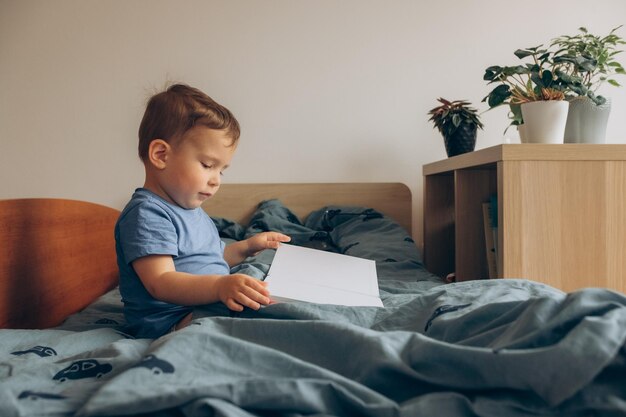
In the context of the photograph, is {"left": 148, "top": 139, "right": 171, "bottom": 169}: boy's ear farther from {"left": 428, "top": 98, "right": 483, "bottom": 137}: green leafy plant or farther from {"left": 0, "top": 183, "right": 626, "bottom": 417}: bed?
{"left": 428, "top": 98, "right": 483, "bottom": 137}: green leafy plant

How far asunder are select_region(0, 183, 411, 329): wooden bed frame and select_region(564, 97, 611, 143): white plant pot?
1.86 ft

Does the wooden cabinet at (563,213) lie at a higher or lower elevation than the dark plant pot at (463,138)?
lower

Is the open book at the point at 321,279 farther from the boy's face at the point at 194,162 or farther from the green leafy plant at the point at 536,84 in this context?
the green leafy plant at the point at 536,84

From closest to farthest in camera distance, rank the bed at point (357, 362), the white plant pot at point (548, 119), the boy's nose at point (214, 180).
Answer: the bed at point (357, 362) → the boy's nose at point (214, 180) → the white plant pot at point (548, 119)

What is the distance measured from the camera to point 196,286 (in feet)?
2.63

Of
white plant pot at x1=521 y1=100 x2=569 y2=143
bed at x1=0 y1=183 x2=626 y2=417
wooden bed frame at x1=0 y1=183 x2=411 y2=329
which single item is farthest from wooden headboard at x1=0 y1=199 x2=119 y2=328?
white plant pot at x1=521 y1=100 x2=569 y2=143

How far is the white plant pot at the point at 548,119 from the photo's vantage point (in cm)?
122

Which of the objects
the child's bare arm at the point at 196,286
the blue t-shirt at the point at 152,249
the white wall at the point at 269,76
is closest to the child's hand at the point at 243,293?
the child's bare arm at the point at 196,286

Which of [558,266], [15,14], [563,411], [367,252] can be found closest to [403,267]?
[367,252]

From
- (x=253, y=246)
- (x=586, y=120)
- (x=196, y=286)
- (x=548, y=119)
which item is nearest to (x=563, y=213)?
(x=548, y=119)

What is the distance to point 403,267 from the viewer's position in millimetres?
1323

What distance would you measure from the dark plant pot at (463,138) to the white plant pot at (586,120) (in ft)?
0.91

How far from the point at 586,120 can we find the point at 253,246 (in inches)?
32.0

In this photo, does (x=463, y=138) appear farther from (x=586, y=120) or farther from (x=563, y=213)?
(x=563, y=213)
